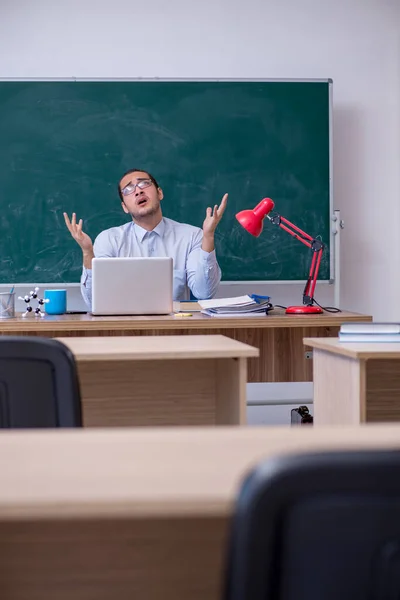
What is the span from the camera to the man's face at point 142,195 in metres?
4.34

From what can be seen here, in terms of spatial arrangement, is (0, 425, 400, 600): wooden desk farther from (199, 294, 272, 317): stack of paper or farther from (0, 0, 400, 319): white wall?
(0, 0, 400, 319): white wall

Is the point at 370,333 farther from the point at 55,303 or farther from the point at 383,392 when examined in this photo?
the point at 55,303

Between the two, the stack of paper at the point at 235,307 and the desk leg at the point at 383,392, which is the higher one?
the stack of paper at the point at 235,307

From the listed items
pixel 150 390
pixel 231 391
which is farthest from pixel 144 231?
pixel 231 391

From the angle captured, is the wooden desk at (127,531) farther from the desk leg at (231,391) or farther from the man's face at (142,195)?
the man's face at (142,195)

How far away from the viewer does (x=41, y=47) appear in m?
4.75

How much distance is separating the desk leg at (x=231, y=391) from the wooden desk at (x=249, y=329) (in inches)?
29.7

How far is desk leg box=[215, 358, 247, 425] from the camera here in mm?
2027

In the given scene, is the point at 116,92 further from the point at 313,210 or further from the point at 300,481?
the point at 300,481

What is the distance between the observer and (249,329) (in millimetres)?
3217

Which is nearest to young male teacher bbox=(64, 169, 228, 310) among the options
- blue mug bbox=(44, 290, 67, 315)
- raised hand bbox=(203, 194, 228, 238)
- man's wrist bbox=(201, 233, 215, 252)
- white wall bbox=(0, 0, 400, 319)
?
man's wrist bbox=(201, 233, 215, 252)

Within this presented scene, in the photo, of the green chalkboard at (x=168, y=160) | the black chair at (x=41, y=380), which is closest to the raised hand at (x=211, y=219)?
the green chalkboard at (x=168, y=160)

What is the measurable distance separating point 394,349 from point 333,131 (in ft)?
9.79

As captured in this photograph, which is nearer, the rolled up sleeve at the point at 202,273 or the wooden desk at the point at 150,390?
the wooden desk at the point at 150,390
